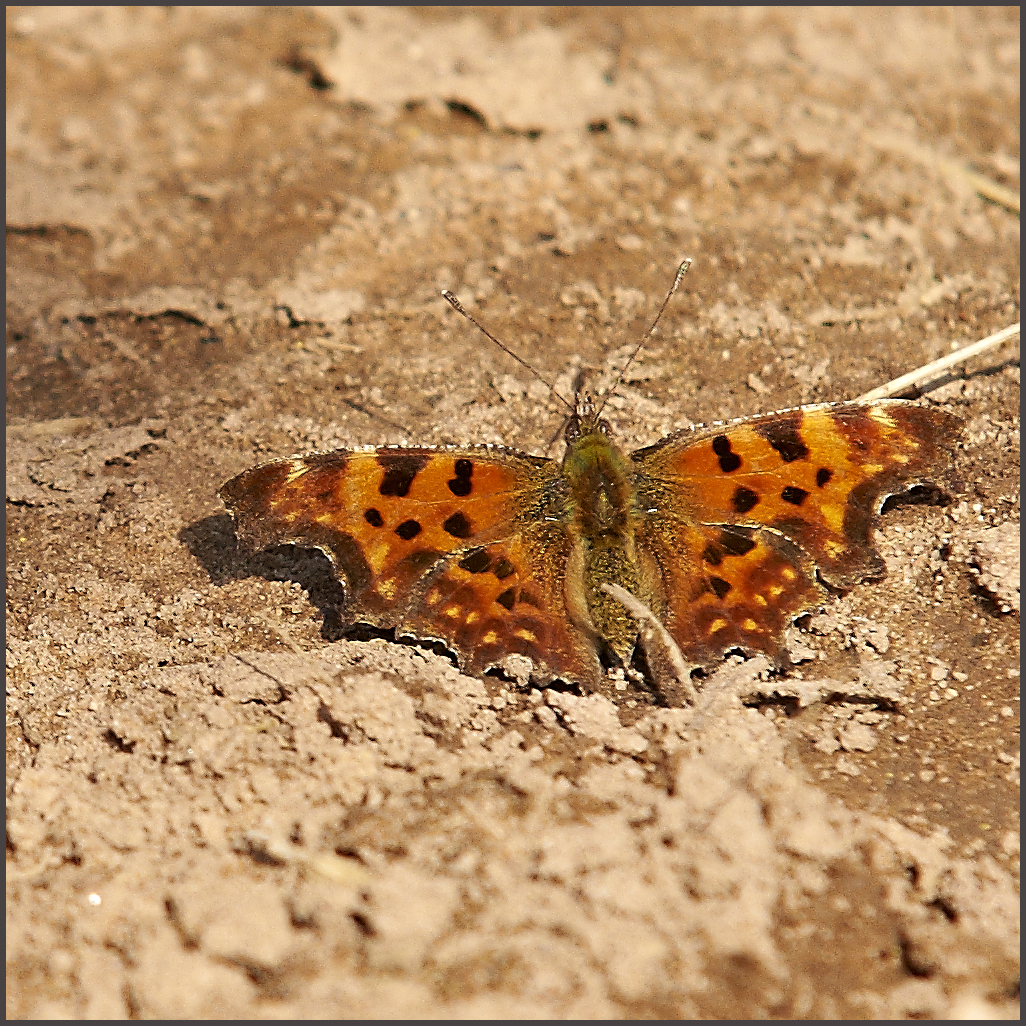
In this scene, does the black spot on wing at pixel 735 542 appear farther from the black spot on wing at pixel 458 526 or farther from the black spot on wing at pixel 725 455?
the black spot on wing at pixel 458 526

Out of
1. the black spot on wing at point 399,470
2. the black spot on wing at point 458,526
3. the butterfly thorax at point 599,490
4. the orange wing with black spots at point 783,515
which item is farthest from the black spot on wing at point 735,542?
the black spot on wing at point 399,470

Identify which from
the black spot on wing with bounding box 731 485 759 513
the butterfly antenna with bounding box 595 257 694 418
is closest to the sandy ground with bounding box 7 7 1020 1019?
the butterfly antenna with bounding box 595 257 694 418

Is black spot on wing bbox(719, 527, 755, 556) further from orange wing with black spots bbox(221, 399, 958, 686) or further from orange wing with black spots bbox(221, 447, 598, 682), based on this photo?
orange wing with black spots bbox(221, 447, 598, 682)

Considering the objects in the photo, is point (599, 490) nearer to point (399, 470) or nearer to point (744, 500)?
point (744, 500)

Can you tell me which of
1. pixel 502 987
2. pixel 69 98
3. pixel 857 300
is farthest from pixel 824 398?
pixel 69 98

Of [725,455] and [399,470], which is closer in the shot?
[399,470]

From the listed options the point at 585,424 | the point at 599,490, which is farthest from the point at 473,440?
the point at 599,490

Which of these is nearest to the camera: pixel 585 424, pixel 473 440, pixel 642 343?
pixel 585 424
